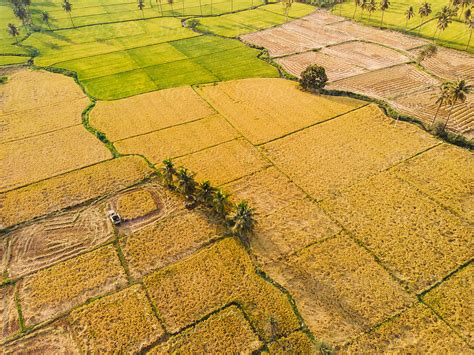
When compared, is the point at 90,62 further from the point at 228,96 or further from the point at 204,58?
the point at 228,96

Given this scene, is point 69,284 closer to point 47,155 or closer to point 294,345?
point 294,345

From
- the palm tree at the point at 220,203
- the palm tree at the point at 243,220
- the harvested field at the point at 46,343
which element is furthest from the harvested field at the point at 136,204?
the harvested field at the point at 46,343

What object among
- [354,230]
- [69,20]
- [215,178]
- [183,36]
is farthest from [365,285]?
[69,20]

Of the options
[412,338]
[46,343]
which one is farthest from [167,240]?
[412,338]

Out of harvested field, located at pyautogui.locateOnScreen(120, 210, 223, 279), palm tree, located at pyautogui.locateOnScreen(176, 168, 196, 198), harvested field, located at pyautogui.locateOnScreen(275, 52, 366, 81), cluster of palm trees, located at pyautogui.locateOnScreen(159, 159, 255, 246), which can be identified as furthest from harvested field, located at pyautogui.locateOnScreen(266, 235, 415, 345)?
harvested field, located at pyautogui.locateOnScreen(275, 52, 366, 81)

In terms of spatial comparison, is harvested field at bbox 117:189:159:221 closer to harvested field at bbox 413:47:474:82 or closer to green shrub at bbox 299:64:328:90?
green shrub at bbox 299:64:328:90
